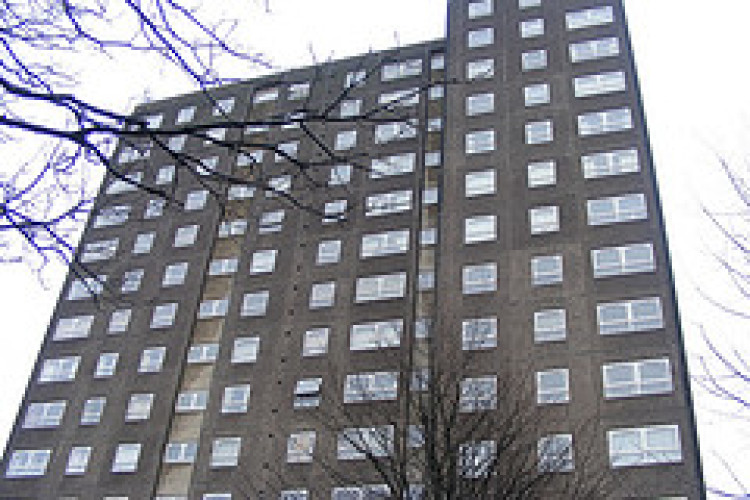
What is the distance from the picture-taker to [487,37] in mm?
38812

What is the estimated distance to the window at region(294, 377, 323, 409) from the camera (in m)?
30.0

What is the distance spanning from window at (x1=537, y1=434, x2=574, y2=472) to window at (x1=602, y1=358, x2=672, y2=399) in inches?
95.7

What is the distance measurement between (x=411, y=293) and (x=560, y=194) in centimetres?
745

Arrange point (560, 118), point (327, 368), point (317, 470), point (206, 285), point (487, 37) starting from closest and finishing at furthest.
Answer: point (317, 470)
point (327, 368)
point (560, 118)
point (206, 285)
point (487, 37)

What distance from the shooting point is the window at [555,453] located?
15.3 meters

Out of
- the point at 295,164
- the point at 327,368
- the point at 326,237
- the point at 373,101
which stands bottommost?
the point at 295,164

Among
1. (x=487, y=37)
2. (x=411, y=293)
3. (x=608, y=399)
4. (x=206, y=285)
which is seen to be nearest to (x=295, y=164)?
(x=608, y=399)

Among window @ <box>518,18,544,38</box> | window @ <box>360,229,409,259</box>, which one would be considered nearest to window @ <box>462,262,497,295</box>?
window @ <box>360,229,409,259</box>

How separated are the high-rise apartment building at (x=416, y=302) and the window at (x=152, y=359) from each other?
0.25 ft

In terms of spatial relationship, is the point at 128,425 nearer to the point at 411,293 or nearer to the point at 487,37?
the point at 411,293

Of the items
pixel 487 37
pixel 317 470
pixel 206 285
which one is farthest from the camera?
pixel 487 37

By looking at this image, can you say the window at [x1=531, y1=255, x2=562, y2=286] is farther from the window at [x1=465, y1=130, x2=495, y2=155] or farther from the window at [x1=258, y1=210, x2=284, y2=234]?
the window at [x1=258, y1=210, x2=284, y2=234]

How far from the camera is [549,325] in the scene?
90.3 feet

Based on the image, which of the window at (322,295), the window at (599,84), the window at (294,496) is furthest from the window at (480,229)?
the window at (294,496)
